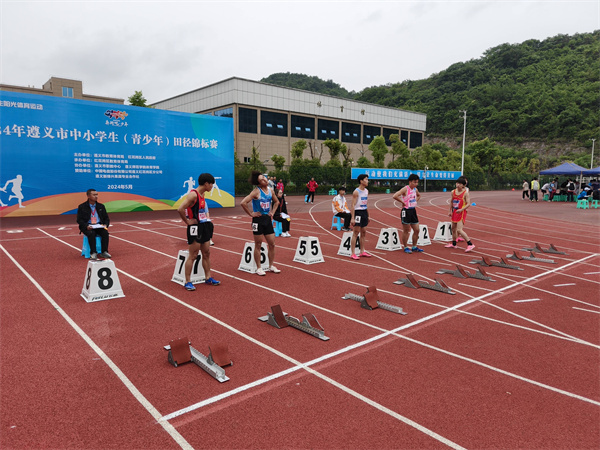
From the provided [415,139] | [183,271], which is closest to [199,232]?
[183,271]

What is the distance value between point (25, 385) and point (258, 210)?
4.55 metres

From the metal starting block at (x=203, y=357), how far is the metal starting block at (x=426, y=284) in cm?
403

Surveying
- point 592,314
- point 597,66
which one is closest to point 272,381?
point 592,314

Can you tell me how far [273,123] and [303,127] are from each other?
5082 mm

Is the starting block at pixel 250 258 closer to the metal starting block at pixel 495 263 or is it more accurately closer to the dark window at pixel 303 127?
the metal starting block at pixel 495 263

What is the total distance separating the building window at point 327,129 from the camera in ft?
182

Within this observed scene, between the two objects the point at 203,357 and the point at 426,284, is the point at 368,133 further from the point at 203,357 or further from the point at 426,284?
the point at 203,357

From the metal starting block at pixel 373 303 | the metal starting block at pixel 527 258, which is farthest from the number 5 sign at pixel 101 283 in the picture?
the metal starting block at pixel 527 258

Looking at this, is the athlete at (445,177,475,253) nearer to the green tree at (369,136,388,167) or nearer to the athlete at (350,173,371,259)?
the athlete at (350,173,371,259)

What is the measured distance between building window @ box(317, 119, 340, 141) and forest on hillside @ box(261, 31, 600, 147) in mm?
30457

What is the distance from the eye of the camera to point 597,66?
84.6 m

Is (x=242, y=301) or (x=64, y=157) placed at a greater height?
(x=64, y=157)

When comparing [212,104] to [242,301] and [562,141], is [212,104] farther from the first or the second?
[562,141]

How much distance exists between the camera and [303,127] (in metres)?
53.2
